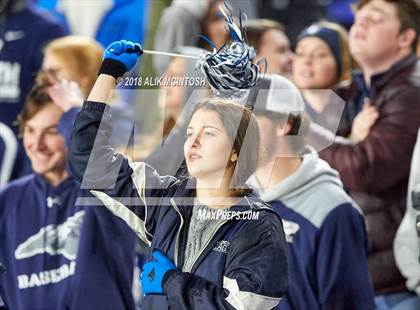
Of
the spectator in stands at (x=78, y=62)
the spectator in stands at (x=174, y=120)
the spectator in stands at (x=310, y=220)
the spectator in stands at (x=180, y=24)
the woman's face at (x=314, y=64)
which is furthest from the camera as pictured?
the spectator in stands at (x=180, y=24)

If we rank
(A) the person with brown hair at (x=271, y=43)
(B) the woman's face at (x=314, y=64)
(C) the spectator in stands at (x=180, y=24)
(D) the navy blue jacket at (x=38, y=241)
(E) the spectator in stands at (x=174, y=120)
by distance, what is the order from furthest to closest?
(C) the spectator in stands at (x=180, y=24) → (A) the person with brown hair at (x=271, y=43) → (B) the woman's face at (x=314, y=64) → (D) the navy blue jacket at (x=38, y=241) → (E) the spectator in stands at (x=174, y=120)

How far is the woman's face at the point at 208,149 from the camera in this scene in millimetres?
2711

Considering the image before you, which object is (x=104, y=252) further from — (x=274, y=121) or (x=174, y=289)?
(x=174, y=289)

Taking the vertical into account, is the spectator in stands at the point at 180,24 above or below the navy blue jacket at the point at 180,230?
above

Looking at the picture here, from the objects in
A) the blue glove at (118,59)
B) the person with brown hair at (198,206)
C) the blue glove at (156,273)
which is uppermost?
the blue glove at (118,59)

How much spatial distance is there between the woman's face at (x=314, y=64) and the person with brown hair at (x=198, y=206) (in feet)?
4.55

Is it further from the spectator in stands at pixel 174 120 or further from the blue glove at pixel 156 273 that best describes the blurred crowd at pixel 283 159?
the blue glove at pixel 156 273

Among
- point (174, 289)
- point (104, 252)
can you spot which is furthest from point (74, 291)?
point (174, 289)

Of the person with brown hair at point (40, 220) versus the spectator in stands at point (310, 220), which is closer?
the spectator in stands at point (310, 220)

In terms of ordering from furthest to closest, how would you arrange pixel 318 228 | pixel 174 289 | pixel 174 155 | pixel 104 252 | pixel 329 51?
pixel 329 51, pixel 104 252, pixel 318 228, pixel 174 155, pixel 174 289

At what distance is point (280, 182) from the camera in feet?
11.1

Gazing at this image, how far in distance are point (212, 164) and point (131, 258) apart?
102cm

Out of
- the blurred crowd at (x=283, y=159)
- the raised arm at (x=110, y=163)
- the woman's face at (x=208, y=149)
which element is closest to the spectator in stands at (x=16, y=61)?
the blurred crowd at (x=283, y=159)

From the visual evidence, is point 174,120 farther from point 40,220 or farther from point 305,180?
point 40,220
